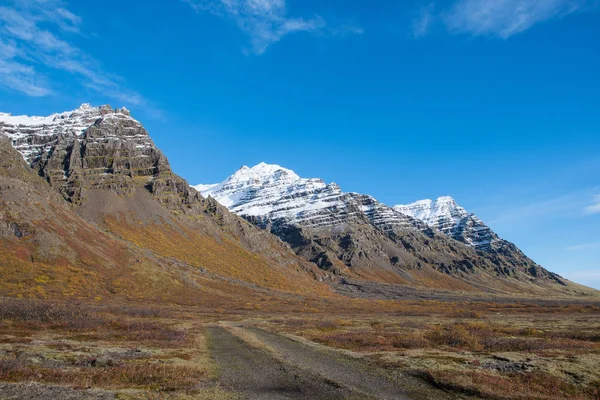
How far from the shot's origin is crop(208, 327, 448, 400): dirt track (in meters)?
20.5

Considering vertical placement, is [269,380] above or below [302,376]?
below

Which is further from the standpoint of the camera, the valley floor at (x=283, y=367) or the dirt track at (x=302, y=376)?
the dirt track at (x=302, y=376)

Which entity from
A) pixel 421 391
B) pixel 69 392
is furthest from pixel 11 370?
pixel 421 391

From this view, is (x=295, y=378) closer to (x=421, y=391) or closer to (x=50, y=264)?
(x=421, y=391)

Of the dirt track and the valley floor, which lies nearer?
the valley floor

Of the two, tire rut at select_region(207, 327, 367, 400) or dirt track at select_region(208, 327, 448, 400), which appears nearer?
tire rut at select_region(207, 327, 367, 400)

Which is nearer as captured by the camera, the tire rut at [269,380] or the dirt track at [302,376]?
the tire rut at [269,380]

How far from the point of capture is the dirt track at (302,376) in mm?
20469

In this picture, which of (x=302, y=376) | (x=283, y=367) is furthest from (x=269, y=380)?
(x=283, y=367)

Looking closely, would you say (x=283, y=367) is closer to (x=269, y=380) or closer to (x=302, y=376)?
(x=302, y=376)

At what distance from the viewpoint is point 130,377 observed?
72.8 ft

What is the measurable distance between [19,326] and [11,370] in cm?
2915

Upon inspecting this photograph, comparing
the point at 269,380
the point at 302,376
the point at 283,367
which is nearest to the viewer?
the point at 269,380

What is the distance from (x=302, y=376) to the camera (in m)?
24.5
